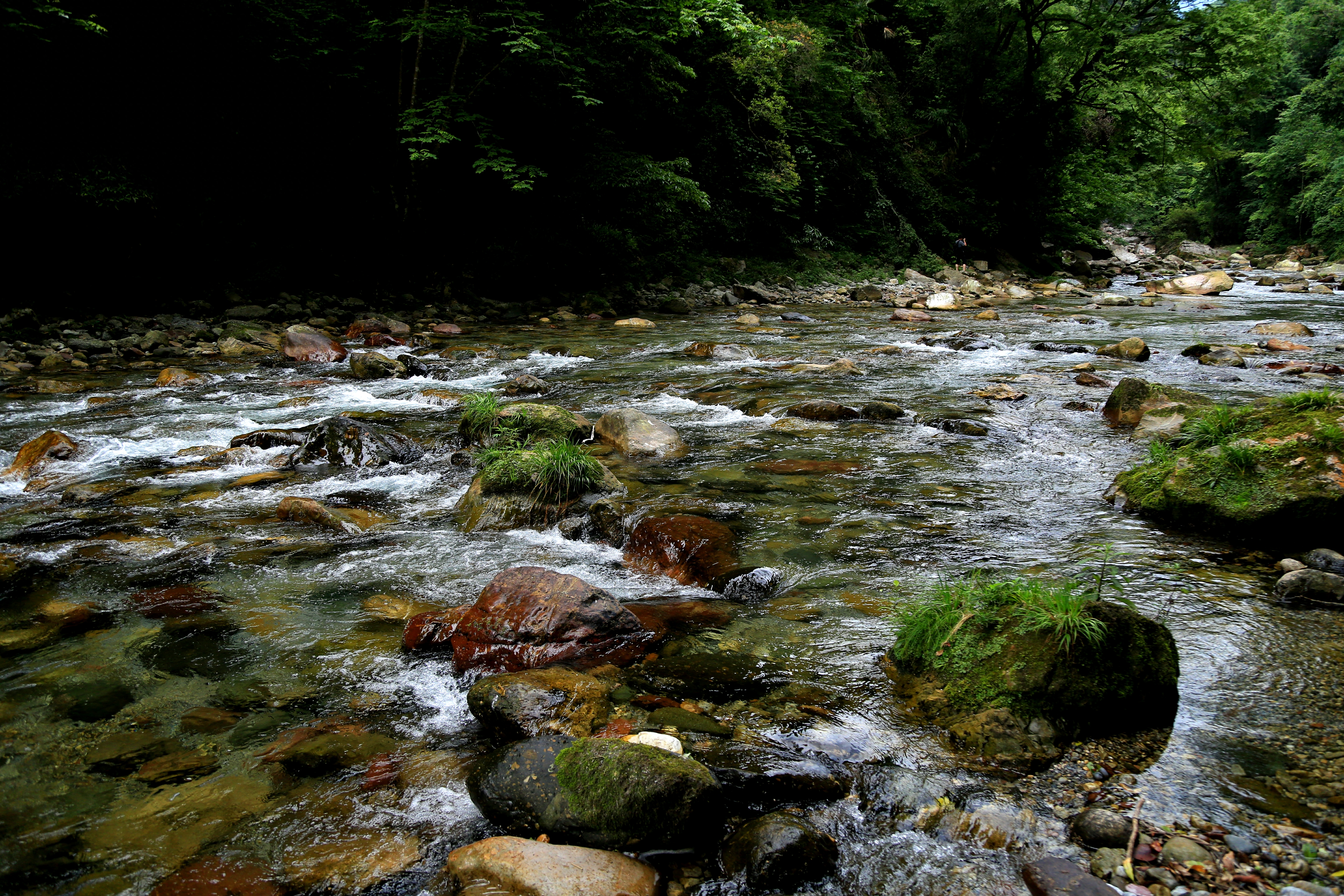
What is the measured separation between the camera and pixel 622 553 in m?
4.26

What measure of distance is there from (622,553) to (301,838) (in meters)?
2.35

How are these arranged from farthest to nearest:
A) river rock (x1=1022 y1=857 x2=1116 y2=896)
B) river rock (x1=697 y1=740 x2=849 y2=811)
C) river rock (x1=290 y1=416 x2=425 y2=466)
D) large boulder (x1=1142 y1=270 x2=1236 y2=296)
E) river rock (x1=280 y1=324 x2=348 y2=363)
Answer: large boulder (x1=1142 y1=270 x2=1236 y2=296)
river rock (x1=280 y1=324 x2=348 y2=363)
river rock (x1=290 y1=416 x2=425 y2=466)
river rock (x1=697 y1=740 x2=849 y2=811)
river rock (x1=1022 y1=857 x2=1116 y2=896)

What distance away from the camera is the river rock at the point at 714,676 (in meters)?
2.76

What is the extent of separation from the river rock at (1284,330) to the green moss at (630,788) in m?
12.6

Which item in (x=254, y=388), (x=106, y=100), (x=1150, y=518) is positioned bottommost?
(x=254, y=388)

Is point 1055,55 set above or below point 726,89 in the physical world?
above

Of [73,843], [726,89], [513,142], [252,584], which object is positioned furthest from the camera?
[726,89]

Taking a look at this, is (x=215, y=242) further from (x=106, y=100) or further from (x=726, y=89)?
(x=726, y=89)

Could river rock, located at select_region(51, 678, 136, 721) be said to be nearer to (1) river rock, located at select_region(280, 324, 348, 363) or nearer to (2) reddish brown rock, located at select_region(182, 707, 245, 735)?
(2) reddish brown rock, located at select_region(182, 707, 245, 735)

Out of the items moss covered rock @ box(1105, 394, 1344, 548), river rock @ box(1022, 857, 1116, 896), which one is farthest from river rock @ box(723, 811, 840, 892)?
moss covered rock @ box(1105, 394, 1344, 548)

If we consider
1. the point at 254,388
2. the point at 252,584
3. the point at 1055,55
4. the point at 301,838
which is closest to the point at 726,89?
the point at 1055,55

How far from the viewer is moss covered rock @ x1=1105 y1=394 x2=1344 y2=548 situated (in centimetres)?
354

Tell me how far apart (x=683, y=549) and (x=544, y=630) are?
1131 millimetres

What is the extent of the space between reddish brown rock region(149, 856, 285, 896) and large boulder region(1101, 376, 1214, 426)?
6541 mm
